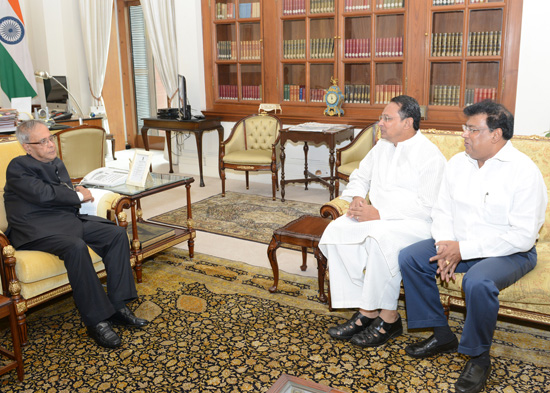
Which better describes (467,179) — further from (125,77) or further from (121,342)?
(125,77)

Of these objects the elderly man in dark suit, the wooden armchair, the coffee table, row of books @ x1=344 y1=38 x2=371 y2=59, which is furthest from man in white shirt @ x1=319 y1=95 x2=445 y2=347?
row of books @ x1=344 y1=38 x2=371 y2=59

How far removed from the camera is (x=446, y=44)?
17.9 ft

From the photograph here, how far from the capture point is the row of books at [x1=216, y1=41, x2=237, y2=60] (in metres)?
6.79

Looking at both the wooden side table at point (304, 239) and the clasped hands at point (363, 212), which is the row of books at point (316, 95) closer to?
the wooden side table at point (304, 239)

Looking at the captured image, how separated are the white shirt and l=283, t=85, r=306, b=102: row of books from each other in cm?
388

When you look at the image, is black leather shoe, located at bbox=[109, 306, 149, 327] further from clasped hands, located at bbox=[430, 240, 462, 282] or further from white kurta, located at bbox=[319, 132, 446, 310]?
clasped hands, located at bbox=[430, 240, 462, 282]

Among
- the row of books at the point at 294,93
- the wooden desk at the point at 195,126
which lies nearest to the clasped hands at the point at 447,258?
the row of books at the point at 294,93

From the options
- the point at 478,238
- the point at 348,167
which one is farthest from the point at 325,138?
the point at 478,238

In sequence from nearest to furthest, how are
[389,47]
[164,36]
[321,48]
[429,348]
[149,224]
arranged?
[429,348], [149,224], [389,47], [321,48], [164,36]

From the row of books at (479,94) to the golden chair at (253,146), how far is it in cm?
207

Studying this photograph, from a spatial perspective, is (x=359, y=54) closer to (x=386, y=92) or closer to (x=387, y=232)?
(x=386, y=92)

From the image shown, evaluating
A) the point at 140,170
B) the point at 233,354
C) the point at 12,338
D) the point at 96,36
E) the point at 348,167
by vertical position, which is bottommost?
the point at 233,354

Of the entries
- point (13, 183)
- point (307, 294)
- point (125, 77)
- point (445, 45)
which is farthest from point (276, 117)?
point (125, 77)

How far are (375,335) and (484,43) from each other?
374cm
